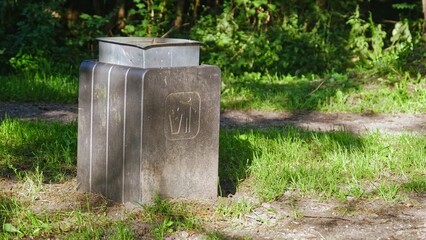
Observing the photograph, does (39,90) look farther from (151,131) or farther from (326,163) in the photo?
(151,131)

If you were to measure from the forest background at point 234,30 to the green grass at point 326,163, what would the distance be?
4084 mm

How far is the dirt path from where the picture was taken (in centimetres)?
753

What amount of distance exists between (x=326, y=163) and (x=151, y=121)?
1.67 m

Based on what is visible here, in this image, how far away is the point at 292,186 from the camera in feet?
17.0

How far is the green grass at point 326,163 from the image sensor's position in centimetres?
511

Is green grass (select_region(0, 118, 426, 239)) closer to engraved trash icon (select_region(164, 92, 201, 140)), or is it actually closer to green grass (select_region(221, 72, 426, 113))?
engraved trash icon (select_region(164, 92, 201, 140))

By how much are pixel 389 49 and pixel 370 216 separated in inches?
277

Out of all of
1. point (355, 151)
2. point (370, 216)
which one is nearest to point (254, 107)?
point (355, 151)

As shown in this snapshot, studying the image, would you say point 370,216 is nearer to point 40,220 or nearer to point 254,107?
point 40,220

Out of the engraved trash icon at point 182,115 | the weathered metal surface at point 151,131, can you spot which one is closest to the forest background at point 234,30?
the weathered metal surface at point 151,131

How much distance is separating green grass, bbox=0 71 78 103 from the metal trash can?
3933 mm

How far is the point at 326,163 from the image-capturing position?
5.72 metres

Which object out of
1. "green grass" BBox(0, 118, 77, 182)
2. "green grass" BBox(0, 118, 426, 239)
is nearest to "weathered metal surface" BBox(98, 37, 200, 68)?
"green grass" BBox(0, 118, 426, 239)

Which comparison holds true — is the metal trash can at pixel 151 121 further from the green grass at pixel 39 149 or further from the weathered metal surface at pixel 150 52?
the green grass at pixel 39 149
